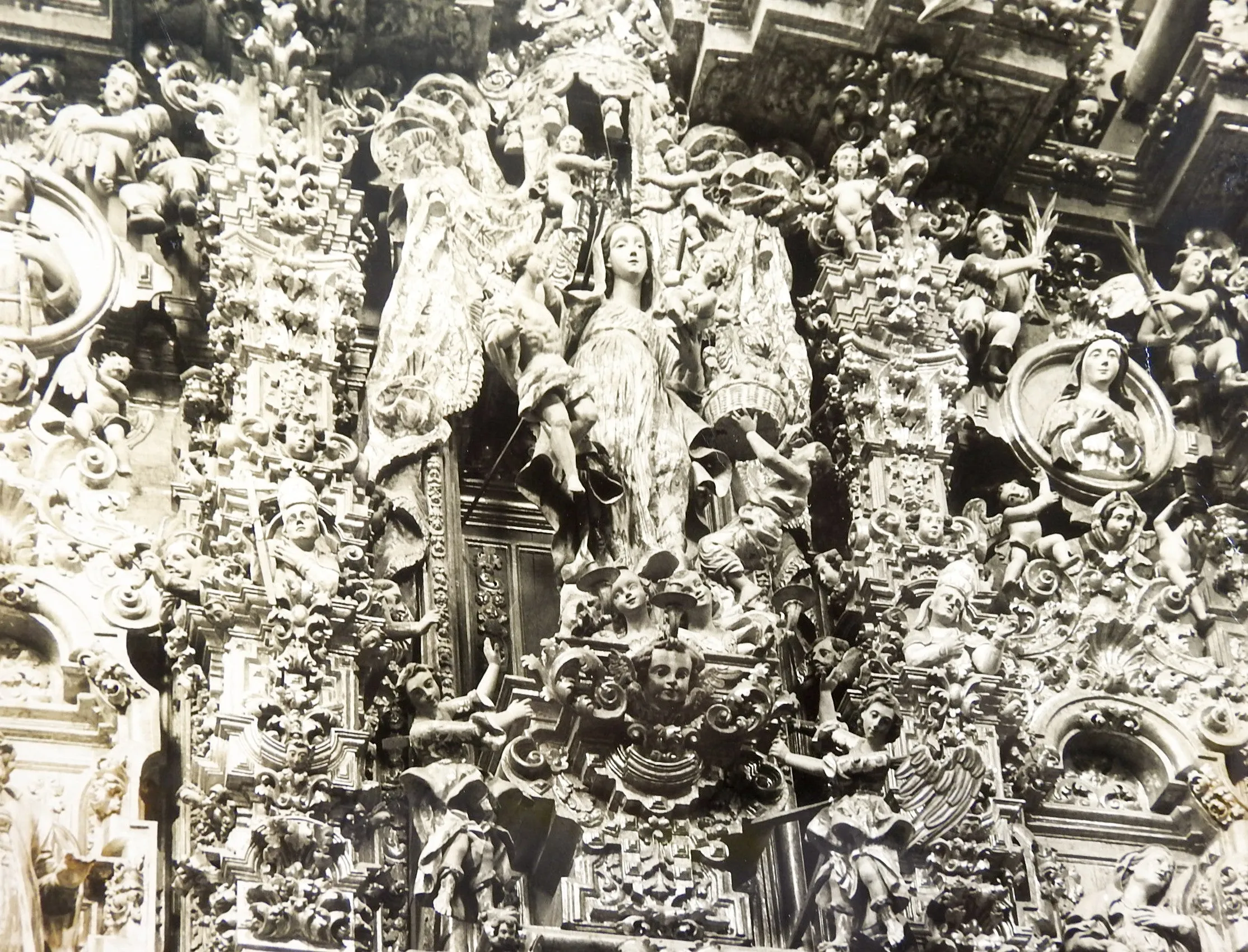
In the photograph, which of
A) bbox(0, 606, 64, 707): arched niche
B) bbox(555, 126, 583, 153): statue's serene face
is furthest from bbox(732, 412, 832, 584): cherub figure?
bbox(0, 606, 64, 707): arched niche

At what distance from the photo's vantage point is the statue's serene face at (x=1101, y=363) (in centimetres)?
1073

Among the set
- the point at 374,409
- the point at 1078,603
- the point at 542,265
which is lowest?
the point at 1078,603

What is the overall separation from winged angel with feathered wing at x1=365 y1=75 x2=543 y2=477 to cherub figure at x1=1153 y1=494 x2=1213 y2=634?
9.68 feet

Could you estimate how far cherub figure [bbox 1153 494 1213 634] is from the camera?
1019cm

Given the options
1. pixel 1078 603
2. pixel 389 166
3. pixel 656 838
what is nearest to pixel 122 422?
pixel 389 166

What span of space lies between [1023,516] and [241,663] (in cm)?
353

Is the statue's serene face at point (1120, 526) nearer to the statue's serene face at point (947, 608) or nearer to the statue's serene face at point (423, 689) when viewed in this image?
the statue's serene face at point (947, 608)

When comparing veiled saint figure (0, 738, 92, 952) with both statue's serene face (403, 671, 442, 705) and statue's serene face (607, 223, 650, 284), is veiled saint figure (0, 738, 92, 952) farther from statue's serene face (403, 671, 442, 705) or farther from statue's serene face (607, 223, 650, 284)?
statue's serene face (607, 223, 650, 284)

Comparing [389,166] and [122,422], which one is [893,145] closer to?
[389,166]

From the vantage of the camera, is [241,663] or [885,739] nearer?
[241,663]

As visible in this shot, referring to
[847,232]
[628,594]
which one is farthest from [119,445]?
[847,232]

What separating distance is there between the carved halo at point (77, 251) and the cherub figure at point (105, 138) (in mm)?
89

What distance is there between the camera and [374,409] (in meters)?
9.26

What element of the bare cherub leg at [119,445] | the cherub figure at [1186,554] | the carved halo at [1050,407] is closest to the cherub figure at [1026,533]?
the carved halo at [1050,407]
